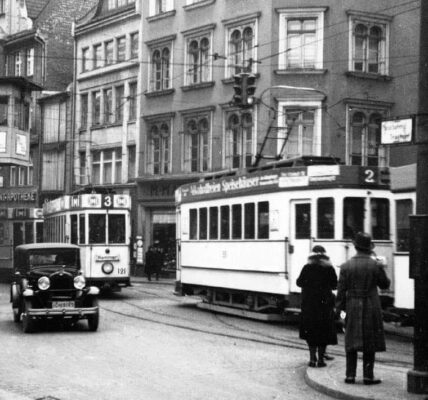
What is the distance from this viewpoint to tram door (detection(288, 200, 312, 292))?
1703 cm

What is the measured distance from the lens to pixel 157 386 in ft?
33.4

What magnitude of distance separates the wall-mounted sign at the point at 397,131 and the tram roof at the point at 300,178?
21.8ft

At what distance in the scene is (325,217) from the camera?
55.1 ft

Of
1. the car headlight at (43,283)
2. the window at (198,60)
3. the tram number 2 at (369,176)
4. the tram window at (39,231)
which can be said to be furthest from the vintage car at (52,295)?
the window at (198,60)

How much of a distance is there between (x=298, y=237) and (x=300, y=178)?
117cm

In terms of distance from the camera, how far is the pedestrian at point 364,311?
9789mm

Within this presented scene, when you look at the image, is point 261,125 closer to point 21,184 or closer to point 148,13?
point 148,13

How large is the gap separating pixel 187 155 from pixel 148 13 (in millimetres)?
7527

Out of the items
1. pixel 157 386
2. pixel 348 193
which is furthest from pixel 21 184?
pixel 157 386

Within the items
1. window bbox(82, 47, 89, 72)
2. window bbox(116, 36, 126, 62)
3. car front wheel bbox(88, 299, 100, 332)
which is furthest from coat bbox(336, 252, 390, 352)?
window bbox(82, 47, 89, 72)

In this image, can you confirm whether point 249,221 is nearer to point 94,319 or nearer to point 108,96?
point 94,319

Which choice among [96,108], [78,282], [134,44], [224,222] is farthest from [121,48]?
[78,282]

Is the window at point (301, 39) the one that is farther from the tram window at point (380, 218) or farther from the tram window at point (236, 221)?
the tram window at point (380, 218)

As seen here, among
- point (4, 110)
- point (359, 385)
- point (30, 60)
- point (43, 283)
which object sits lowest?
point (359, 385)
